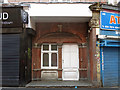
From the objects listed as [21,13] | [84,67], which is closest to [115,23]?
[84,67]

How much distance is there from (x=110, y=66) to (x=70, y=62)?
8.79 feet

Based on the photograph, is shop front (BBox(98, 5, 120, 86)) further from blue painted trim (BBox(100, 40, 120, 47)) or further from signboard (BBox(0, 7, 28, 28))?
signboard (BBox(0, 7, 28, 28))

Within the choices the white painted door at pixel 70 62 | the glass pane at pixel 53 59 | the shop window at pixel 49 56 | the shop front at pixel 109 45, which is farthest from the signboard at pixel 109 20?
the glass pane at pixel 53 59

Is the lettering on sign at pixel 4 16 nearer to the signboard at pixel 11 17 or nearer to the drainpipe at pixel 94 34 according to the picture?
the signboard at pixel 11 17

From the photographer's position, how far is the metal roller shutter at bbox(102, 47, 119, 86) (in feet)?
31.3

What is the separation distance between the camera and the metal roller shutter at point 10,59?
29.6ft

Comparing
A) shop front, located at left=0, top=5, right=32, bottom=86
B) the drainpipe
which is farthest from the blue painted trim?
shop front, located at left=0, top=5, right=32, bottom=86

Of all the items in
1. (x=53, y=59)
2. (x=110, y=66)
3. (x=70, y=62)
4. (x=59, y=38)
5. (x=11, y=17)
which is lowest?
(x=110, y=66)

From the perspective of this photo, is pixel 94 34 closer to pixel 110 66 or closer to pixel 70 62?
pixel 110 66

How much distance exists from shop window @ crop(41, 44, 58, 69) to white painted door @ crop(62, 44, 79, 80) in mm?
561

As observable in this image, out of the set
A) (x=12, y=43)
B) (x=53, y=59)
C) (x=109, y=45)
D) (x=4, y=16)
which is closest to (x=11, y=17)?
(x=4, y=16)

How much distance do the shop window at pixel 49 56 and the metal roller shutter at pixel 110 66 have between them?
3341 mm

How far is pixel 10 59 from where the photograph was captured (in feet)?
30.2

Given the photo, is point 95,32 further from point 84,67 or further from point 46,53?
point 46,53
